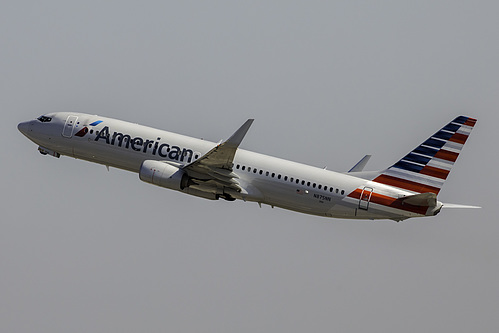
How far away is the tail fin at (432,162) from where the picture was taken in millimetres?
62281

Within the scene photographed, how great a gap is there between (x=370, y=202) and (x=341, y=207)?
2.07m

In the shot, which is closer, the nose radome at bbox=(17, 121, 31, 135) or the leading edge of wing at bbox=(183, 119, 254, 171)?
the leading edge of wing at bbox=(183, 119, 254, 171)

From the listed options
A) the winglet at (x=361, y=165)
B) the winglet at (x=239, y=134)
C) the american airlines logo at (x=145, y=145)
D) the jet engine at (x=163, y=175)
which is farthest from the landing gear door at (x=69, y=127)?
the winglet at (x=361, y=165)

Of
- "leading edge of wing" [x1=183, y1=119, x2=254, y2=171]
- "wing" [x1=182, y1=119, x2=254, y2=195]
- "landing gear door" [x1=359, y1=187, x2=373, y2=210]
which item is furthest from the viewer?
"landing gear door" [x1=359, y1=187, x2=373, y2=210]

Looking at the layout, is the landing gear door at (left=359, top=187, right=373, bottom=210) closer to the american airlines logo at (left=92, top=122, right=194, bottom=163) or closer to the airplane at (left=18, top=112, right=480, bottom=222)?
the airplane at (left=18, top=112, right=480, bottom=222)

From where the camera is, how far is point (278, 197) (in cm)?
6169

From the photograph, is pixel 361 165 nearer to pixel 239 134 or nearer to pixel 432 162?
pixel 432 162

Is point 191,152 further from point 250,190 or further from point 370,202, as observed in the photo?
point 370,202

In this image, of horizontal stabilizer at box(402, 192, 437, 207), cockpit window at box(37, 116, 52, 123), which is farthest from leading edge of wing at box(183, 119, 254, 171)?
cockpit window at box(37, 116, 52, 123)

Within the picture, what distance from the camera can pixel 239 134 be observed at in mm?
57250

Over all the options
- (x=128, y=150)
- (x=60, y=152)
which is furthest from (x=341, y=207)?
(x=60, y=152)

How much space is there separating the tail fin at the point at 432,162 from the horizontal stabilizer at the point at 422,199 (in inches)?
98.5

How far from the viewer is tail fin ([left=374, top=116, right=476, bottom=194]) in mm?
62281

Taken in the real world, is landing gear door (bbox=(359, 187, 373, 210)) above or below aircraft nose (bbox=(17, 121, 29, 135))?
below
